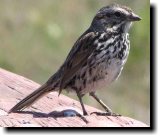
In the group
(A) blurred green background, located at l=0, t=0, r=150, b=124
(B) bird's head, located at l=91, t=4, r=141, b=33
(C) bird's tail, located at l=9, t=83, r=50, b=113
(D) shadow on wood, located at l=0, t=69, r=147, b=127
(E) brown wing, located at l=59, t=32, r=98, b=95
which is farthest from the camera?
(A) blurred green background, located at l=0, t=0, r=150, b=124

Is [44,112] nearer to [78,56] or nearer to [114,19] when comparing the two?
[78,56]

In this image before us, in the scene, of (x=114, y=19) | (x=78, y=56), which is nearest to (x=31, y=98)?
(x=78, y=56)

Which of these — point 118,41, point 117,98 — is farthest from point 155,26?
point 117,98

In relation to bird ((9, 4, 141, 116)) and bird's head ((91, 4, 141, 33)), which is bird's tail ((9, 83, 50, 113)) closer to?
bird ((9, 4, 141, 116))

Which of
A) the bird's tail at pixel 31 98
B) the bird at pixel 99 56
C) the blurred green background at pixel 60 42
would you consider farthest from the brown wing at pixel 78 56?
the blurred green background at pixel 60 42

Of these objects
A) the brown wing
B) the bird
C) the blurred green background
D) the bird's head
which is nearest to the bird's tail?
→ the bird

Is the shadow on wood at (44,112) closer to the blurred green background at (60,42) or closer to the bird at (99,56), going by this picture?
the bird at (99,56)
